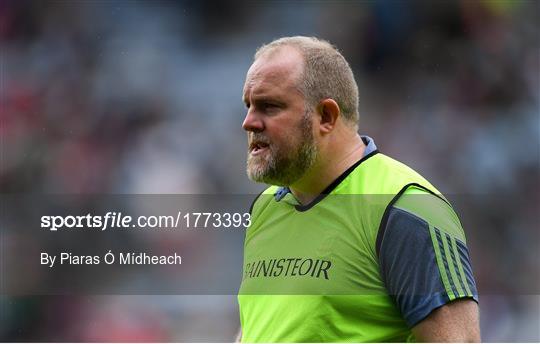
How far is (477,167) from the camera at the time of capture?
4.71 m

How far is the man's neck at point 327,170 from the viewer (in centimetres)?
181

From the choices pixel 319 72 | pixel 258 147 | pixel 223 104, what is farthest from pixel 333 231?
pixel 223 104

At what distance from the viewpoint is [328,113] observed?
1.82m

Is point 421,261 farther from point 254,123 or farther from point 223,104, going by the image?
point 223,104

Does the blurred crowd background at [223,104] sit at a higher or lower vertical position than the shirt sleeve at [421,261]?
higher

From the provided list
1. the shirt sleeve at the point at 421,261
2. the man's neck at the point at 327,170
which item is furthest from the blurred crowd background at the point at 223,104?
the shirt sleeve at the point at 421,261

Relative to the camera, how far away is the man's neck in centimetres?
181

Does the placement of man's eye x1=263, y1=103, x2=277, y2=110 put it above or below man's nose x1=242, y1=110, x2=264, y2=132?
above

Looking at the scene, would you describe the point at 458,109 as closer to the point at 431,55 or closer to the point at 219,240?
the point at 431,55

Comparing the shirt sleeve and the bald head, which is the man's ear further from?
the shirt sleeve

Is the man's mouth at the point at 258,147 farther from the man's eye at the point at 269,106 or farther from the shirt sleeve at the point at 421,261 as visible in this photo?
the shirt sleeve at the point at 421,261

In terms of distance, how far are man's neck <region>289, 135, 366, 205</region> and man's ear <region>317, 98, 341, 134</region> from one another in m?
0.06

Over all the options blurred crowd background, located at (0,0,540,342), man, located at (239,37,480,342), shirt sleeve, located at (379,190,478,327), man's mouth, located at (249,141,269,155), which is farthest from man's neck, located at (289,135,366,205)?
blurred crowd background, located at (0,0,540,342)

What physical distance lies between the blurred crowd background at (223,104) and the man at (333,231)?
2726 mm
